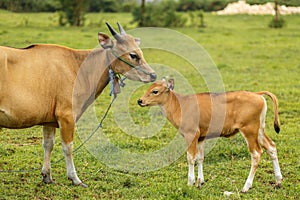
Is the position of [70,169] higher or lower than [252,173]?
lower

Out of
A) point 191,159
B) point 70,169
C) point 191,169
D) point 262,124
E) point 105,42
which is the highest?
point 105,42

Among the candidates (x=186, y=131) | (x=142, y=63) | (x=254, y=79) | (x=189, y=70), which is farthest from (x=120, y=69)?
(x=189, y=70)

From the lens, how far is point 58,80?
719 centimetres

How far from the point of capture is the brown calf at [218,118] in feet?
23.7

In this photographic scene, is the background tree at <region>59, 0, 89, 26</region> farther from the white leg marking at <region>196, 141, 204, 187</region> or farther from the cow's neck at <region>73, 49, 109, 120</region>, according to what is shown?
the white leg marking at <region>196, 141, 204, 187</region>

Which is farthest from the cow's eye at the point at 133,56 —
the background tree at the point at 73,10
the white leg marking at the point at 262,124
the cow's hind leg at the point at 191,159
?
the background tree at the point at 73,10

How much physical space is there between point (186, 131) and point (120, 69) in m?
1.23

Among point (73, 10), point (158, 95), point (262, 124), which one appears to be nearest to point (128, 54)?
point (158, 95)

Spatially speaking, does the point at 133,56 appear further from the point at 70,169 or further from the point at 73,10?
the point at 73,10

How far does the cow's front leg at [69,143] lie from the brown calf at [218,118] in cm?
111

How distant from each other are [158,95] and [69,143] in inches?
54.9

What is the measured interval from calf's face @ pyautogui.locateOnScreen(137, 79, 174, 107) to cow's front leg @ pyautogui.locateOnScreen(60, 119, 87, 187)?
3.51ft

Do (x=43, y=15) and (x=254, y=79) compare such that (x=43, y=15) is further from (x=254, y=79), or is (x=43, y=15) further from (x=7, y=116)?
(x=7, y=116)

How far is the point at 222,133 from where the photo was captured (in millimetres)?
7379
